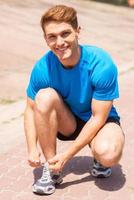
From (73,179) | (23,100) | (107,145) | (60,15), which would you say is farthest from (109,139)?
(23,100)

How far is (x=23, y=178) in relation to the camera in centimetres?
422

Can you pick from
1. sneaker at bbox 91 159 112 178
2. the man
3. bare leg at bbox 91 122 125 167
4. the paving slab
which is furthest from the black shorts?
the paving slab

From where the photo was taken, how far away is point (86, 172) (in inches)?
171

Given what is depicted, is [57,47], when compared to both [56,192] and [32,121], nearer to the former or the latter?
[32,121]

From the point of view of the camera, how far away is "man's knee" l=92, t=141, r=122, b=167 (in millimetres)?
3770

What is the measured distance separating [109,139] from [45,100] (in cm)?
52

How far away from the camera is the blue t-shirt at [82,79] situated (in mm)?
3803

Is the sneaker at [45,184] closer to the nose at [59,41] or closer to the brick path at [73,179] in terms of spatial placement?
the brick path at [73,179]

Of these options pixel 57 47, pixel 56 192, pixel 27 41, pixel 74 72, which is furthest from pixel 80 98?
pixel 27 41

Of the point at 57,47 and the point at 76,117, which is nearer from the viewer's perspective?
the point at 57,47

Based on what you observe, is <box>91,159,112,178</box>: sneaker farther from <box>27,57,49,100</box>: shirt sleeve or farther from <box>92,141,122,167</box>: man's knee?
<box>27,57,49,100</box>: shirt sleeve

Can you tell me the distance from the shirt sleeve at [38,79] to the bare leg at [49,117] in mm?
77

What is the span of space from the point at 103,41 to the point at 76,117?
675cm

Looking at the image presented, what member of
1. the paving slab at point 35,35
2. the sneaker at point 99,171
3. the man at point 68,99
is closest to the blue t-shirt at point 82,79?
the man at point 68,99
